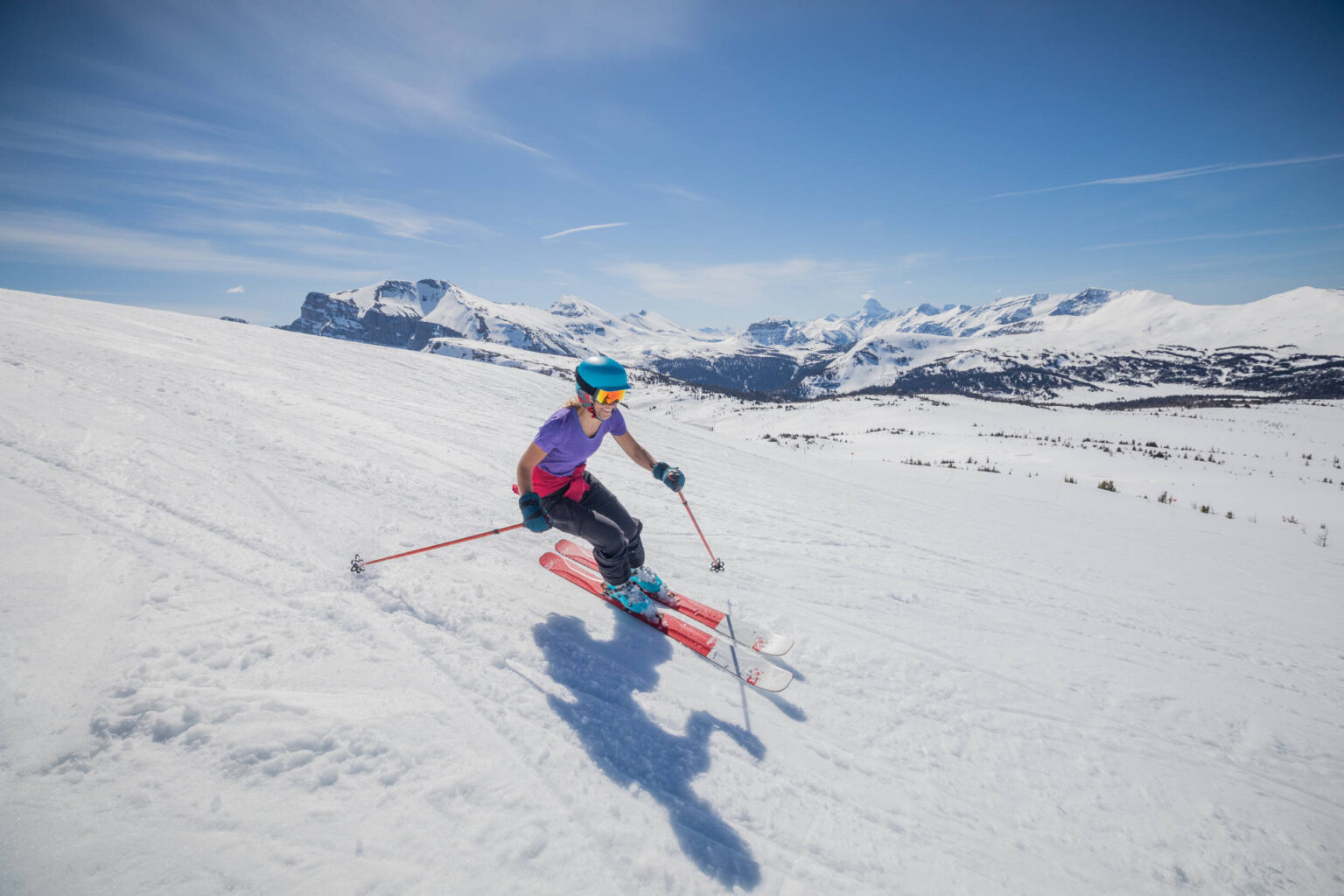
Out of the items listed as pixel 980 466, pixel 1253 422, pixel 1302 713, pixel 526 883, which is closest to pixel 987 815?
pixel 526 883

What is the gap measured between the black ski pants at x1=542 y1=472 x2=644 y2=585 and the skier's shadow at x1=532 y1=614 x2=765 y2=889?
58 cm

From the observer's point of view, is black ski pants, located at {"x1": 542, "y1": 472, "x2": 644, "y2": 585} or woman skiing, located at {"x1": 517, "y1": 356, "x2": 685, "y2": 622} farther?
black ski pants, located at {"x1": 542, "y1": 472, "x2": 644, "y2": 585}

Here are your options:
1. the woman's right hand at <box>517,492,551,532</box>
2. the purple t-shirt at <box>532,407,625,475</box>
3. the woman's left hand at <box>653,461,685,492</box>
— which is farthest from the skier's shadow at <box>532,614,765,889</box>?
the woman's left hand at <box>653,461,685,492</box>

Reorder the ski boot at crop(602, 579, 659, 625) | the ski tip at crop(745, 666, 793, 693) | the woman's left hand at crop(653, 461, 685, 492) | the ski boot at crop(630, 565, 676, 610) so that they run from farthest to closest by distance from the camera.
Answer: the woman's left hand at crop(653, 461, 685, 492)
the ski boot at crop(630, 565, 676, 610)
the ski boot at crop(602, 579, 659, 625)
the ski tip at crop(745, 666, 793, 693)

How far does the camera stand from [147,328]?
43.4 ft

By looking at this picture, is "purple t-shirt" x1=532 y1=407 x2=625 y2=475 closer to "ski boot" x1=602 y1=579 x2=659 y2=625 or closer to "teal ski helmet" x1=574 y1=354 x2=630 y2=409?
"teal ski helmet" x1=574 y1=354 x2=630 y2=409

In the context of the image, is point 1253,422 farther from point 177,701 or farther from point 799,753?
point 177,701

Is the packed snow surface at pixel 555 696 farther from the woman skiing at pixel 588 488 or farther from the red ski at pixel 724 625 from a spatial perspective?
the woman skiing at pixel 588 488

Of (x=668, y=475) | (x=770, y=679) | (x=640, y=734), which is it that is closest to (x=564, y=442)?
(x=668, y=475)

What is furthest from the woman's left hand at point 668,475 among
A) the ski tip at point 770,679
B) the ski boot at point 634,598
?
the ski tip at point 770,679

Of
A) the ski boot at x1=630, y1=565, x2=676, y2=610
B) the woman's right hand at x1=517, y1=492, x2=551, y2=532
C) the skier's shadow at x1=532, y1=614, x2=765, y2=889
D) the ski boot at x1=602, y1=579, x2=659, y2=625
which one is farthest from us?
the ski boot at x1=630, y1=565, x2=676, y2=610

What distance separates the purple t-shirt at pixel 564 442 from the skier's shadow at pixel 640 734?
1.49 metres

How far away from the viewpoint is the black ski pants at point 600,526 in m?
4.95

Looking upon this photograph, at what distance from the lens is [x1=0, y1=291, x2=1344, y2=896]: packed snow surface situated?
2.57 meters
